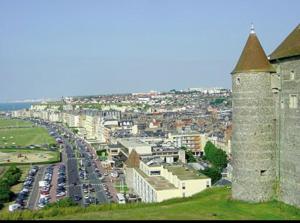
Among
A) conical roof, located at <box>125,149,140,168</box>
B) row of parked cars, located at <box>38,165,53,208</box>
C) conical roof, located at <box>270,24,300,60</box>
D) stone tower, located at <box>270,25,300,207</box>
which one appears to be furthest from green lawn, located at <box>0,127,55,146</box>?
stone tower, located at <box>270,25,300,207</box>

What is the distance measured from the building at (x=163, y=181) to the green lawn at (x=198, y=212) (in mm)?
15883

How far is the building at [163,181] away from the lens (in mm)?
48406

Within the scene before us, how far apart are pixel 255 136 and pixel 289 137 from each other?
5.77 ft

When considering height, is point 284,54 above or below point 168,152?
above

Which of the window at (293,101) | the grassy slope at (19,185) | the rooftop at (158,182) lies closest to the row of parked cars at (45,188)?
the grassy slope at (19,185)

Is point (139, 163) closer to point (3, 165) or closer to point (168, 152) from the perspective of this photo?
point (168, 152)

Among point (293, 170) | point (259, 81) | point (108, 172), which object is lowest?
point (108, 172)

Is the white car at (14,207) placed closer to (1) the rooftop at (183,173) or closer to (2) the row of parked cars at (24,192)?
(2) the row of parked cars at (24,192)

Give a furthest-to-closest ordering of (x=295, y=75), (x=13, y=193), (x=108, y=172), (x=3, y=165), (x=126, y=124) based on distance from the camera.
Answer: (x=126, y=124) → (x=3, y=165) → (x=108, y=172) → (x=13, y=193) → (x=295, y=75)

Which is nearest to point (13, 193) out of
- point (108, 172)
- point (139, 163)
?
point (139, 163)

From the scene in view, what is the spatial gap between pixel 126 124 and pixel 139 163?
2847 inches

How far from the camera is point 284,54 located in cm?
2739

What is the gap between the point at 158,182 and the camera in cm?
5322

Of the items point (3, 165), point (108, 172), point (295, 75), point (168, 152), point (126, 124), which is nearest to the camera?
point (295, 75)
